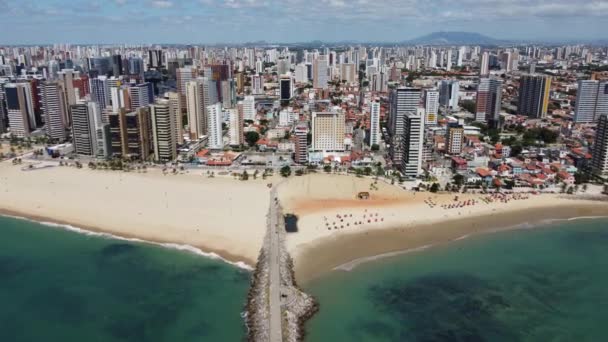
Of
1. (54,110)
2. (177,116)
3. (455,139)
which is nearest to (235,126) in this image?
(177,116)

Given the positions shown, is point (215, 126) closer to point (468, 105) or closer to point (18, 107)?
point (18, 107)

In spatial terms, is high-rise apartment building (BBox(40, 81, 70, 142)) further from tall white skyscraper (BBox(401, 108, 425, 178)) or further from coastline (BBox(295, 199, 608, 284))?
coastline (BBox(295, 199, 608, 284))

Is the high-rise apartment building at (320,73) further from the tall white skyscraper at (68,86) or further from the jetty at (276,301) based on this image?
the jetty at (276,301)

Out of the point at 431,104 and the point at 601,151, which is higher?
the point at 431,104

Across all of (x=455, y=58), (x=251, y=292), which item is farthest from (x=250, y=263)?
(x=455, y=58)

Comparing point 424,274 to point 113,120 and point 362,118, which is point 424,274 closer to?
point 113,120

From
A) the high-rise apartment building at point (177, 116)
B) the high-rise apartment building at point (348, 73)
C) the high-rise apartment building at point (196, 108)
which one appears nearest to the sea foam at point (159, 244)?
the high-rise apartment building at point (177, 116)

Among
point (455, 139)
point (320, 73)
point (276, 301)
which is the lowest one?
point (276, 301)
